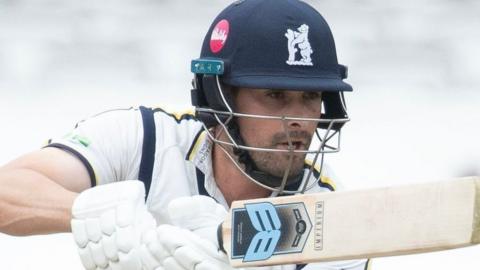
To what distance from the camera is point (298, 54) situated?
352cm

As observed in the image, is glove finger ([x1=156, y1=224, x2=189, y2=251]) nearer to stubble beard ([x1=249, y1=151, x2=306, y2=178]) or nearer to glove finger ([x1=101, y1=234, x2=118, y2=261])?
glove finger ([x1=101, y1=234, x2=118, y2=261])

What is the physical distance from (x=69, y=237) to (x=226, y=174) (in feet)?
3.52

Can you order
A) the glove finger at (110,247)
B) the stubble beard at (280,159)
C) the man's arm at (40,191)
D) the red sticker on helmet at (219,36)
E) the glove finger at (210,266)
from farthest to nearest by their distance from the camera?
the red sticker on helmet at (219,36) → the stubble beard at (280,159) → the man's arm at (40,191) → the glove finger at (110,247) → the glove finger at (210,266)

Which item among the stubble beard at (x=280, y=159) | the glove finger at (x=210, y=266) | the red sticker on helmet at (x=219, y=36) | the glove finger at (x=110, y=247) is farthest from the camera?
the red sticker on helmet at (x=219, y=36)

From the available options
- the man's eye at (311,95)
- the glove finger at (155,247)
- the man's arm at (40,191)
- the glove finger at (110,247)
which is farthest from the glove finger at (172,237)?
the man's eye at (311,95)

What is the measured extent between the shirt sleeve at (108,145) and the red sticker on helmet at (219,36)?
232mm

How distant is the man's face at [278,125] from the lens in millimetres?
3443

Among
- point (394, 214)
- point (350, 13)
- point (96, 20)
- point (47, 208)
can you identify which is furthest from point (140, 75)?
point (394, 214)

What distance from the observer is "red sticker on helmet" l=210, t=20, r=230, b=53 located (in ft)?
11.7

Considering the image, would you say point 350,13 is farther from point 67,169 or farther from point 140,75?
point 67,169

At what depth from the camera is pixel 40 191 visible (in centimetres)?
331

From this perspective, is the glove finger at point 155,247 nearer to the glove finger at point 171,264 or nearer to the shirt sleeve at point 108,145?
the glove finger at point 171,264

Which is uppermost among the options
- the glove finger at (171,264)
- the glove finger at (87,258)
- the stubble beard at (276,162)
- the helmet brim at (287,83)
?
the helmet brim at (287,83)

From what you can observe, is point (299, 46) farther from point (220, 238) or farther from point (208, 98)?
point (220, 238)
